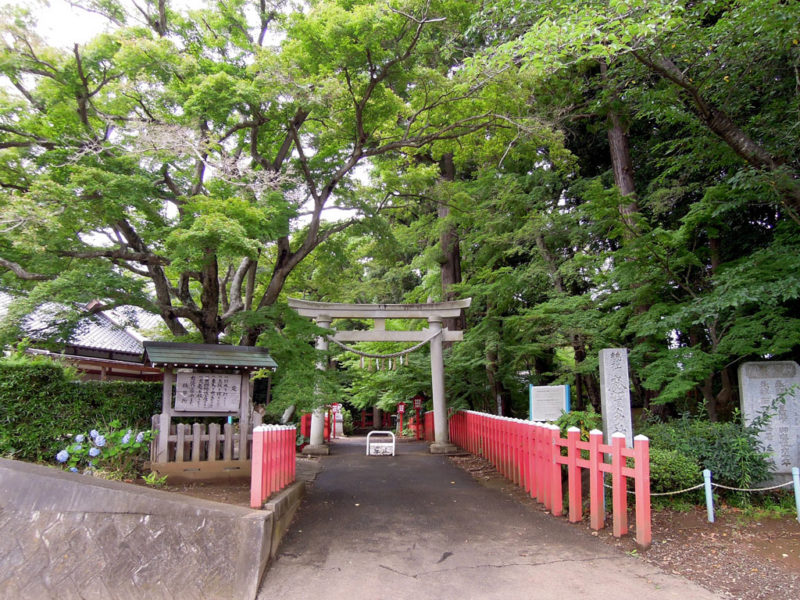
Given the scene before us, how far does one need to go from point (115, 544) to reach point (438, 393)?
10.4 metres

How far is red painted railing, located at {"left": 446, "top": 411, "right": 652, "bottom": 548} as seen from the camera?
5.04 meters

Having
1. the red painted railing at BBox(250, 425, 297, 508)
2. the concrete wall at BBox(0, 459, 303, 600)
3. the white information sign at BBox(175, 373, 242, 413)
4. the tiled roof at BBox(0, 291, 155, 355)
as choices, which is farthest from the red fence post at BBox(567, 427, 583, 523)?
the tiled roof at BBox(0, 291, 155, 355)

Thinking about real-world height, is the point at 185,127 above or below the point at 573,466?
above

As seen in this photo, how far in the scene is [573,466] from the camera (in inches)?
233

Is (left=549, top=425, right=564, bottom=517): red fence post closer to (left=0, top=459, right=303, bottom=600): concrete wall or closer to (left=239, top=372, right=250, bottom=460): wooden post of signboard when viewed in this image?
(left=0, top=459, right=303, bottom=600): concrete wall

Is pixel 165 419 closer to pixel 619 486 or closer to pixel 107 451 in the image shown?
pixel 107 451

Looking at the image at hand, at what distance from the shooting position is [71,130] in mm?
8234

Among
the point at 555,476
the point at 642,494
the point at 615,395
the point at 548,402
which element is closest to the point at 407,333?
the point at 548,402

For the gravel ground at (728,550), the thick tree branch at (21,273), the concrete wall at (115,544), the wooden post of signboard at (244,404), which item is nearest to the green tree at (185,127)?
the thick tree branch at (21,273)

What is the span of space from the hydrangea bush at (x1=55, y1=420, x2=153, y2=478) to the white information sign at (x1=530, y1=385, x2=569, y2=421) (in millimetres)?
6307

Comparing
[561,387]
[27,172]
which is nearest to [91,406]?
[27,172]

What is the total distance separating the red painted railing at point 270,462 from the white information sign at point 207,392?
5.38ft

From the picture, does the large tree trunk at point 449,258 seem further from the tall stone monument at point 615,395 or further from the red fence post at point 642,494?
the red fence post at point 642,494

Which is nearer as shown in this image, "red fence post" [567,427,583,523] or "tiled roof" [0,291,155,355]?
"red fence post" [567,427,583,523]
